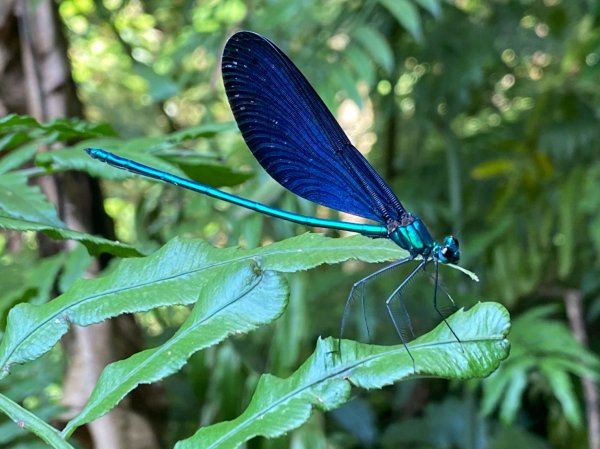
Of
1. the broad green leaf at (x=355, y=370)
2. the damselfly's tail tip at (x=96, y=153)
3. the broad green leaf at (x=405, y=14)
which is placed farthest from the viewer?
the broad green leaf at (x=405, y=14)

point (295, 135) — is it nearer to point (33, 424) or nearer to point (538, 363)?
point (33, 424)

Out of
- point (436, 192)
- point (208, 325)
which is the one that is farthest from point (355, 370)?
point (436, 192)

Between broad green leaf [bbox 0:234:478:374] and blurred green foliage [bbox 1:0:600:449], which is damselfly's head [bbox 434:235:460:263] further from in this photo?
blurred green foliage [bbox 1:0:600:449]

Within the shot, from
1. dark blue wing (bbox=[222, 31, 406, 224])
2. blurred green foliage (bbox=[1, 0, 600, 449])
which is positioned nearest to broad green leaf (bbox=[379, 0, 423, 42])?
blurred green foliage (bbox=[1, 0, 600, 449])

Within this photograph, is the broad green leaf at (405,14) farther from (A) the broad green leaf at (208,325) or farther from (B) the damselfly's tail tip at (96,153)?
(A) the broad green leaf at (208,325)

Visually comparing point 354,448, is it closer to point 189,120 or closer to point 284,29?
point 284,29

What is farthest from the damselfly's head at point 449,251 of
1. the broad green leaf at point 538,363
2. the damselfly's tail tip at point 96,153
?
the broad green leaf at point 538,363

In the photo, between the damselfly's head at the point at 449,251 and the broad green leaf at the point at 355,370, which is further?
the damselfly's head at the point at 449,251
